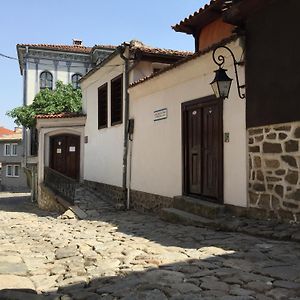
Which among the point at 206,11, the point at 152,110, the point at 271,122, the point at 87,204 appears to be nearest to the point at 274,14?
the point at 271,122

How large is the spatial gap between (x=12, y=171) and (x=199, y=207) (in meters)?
35.0

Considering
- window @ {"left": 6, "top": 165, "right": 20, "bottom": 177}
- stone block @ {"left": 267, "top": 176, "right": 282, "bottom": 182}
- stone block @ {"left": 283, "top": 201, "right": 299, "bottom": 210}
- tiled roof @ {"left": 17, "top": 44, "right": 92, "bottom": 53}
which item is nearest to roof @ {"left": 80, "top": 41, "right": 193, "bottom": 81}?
stone block @ {"left": 267, "top": 176, "right": 282, "bottom": 182}

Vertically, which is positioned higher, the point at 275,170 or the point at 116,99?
the point at 116,99

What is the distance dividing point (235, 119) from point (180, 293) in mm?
4116

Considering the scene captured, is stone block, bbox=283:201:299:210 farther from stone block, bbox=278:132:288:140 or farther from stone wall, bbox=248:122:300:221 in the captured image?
stone block, bbox=278:132:288:140

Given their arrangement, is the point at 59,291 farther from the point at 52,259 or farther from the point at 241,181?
the point at 241,181

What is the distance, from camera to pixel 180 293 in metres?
3.67

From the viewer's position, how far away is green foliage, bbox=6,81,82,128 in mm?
22858

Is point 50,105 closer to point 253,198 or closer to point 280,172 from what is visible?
point 253,198

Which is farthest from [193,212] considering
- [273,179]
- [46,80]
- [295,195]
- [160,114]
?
[46,80]

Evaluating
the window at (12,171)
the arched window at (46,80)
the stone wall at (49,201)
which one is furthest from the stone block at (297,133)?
the window at (12,171)

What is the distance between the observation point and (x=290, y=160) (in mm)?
5930

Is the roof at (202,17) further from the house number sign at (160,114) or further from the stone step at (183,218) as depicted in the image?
the stone step at (183,218)

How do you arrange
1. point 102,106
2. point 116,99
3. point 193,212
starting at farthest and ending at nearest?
point 102,106, point 116,99, point 193,212
